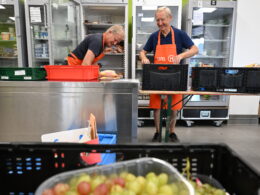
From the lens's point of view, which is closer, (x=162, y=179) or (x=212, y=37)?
(x=162, y=179)

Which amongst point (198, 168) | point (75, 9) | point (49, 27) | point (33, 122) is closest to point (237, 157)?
point (198, 168)

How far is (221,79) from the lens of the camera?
2.32 m

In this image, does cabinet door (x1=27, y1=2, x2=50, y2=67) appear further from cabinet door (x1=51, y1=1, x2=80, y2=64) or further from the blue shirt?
the blue shirt

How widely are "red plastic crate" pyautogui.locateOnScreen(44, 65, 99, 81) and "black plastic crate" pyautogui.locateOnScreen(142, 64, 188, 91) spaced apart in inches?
30.2

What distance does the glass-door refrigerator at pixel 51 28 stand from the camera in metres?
3.39

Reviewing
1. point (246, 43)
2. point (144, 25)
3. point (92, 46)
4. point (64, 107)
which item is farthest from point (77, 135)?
point (246, 43)

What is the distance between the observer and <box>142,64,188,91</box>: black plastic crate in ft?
7.22

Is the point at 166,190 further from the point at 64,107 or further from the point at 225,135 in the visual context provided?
the point at 225,135

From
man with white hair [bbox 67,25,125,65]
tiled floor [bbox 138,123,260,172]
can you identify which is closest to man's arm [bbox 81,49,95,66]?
man with white hair [bbox 67,25,125,65]

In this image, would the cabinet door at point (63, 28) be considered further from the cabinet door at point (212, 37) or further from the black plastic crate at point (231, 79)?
the black plastic crate at point (231, 79)

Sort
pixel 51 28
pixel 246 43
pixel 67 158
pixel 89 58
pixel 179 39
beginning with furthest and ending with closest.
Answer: pixel 246 43
pixel 51 28
pixel 179 39
pixel 89 58
pixel 67 158

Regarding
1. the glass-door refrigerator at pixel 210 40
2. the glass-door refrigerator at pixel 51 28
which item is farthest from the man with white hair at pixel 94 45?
the glass-door refrigerator at pixel 210 40

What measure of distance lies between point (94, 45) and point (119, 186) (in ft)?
5.83

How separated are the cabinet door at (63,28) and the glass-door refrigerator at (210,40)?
2.04 meters
